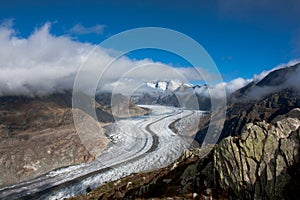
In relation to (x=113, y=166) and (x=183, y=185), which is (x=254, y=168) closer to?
(x=183, y=185)

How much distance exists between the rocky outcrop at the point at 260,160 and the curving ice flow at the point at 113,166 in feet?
233

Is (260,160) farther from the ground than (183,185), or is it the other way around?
(260,160)

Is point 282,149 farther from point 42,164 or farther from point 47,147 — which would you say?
point 47,147

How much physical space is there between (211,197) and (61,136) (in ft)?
614

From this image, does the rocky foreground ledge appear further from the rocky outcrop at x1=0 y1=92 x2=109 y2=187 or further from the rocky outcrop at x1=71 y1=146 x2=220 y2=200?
the rocky outcrop at x1=0 y1=92 x2=109 y2=187

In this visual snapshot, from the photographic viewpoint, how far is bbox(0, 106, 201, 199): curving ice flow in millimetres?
92550

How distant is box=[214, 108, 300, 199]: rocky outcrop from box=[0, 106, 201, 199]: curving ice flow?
70.9 meters

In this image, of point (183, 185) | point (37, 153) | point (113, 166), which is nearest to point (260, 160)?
point (183, 185)

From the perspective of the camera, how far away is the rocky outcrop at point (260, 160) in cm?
2008

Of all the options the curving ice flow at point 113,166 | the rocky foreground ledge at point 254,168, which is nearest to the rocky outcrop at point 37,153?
the curving ice flow at point 113,166

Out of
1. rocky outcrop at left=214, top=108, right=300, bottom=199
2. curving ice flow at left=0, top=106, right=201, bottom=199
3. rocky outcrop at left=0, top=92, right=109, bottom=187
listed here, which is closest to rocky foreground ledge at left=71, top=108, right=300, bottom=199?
rocky outcrop at left=214, top=108, right=300, bottom=199

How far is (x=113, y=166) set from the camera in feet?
343

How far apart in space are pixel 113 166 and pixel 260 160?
87413 mm

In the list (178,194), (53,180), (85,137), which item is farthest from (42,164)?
(178,194)
